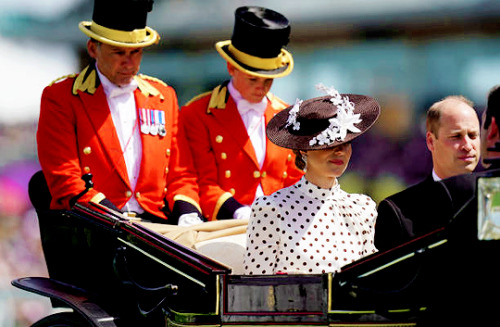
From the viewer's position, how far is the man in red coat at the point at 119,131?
4.88m

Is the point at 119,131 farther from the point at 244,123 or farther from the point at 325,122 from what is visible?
the point at 325,122

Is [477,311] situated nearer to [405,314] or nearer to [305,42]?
[405,314]

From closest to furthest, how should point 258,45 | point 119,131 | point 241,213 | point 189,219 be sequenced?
1. point 189,219
2. point 241,213
3. point 119,131
4. point 258,45

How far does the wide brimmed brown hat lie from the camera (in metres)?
3.82

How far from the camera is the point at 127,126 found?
5.05m

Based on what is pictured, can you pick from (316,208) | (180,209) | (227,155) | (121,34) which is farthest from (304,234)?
(121,34)

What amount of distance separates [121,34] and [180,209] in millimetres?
972

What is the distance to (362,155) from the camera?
9656 millimetres

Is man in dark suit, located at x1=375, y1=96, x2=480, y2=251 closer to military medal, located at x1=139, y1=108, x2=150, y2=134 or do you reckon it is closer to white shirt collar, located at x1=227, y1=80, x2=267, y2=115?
white shirt collar, located at x1=227, y1=80, x2=267, y2=115

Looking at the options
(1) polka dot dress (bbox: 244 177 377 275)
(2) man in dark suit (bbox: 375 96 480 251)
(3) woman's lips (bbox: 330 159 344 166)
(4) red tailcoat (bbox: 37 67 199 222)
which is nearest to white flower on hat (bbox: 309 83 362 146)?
(3) woman's lips (bbox: 330 159 344 166)

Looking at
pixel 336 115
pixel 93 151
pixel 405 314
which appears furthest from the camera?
pixel 93 151

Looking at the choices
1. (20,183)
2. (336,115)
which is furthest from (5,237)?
(336,115)

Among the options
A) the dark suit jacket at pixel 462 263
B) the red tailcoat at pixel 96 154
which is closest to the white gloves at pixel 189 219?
the red tailcoat at pixel 96 154

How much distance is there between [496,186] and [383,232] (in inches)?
26.4
